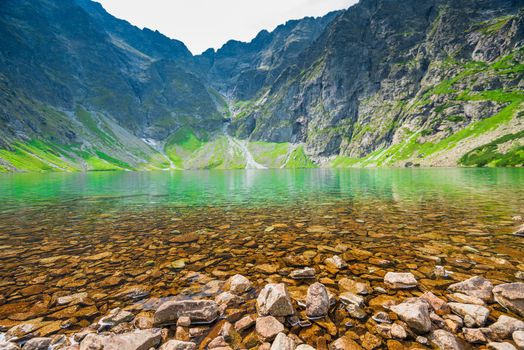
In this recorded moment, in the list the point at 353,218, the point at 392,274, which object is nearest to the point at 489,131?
the point at 353,218

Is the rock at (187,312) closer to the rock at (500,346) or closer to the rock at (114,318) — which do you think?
the rock at (114,318)

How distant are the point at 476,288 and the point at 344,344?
5.28 meters

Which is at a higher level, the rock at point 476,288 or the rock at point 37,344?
the rock at point 476,288

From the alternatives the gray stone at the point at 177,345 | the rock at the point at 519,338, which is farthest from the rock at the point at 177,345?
the rock at the point at 519,338

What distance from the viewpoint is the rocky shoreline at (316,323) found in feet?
20.5

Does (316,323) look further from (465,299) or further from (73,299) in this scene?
(73,299)

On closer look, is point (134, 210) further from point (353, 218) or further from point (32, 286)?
point (353, 218)

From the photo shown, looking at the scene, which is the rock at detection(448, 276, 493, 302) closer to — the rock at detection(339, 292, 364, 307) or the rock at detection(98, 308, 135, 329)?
the rock at detection(339, 292, 364, 307)

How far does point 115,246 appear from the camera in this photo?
15.0m

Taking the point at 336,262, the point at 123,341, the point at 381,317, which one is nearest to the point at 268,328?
the point at 381,317

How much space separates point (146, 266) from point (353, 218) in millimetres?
16045

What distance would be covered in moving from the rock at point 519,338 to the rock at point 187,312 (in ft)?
24.2

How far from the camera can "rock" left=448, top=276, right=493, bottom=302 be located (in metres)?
8.04

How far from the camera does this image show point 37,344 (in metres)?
6.22
